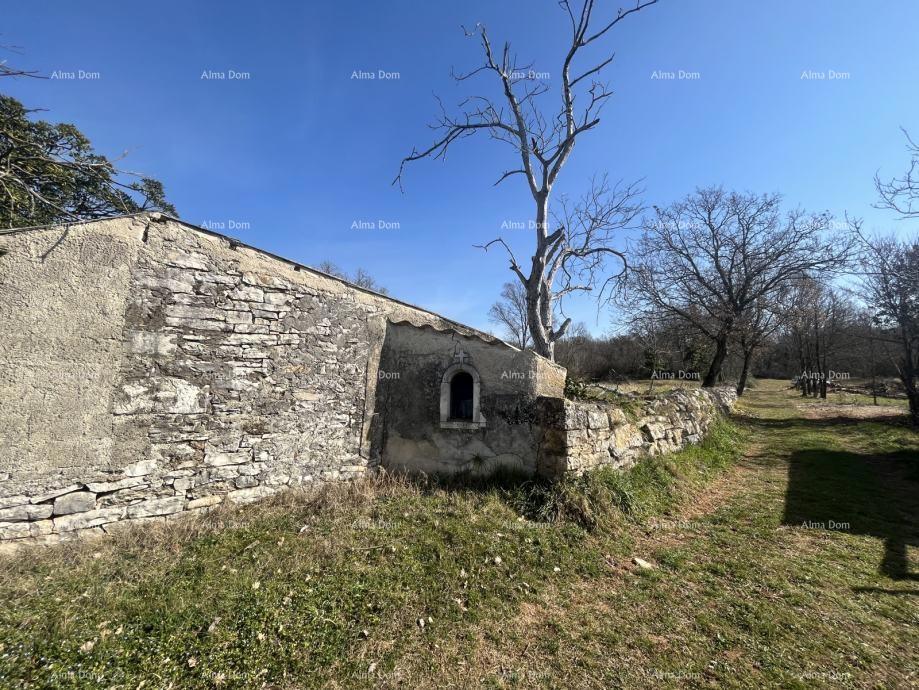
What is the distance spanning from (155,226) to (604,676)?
7.27 metres

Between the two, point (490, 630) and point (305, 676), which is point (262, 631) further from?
point (490, 630)

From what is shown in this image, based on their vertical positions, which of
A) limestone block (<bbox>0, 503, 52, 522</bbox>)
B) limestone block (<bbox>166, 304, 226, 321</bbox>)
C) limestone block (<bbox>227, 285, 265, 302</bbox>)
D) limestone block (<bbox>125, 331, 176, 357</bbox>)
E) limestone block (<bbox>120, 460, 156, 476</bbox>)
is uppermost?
limestone block (<bbox>227, 285, 265, 302</bbox>)

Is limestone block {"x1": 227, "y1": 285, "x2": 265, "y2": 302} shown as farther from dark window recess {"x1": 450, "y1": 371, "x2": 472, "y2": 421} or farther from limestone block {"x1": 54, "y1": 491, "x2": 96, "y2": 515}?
dark window recess {"x1": 450, "y1": 371, "x2": 472, "y2": 421}

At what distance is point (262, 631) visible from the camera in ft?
10.7

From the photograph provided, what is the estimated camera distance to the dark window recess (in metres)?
6.80

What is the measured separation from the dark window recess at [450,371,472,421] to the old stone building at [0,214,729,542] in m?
0.03

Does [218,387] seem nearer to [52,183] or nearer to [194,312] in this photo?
[194,312]

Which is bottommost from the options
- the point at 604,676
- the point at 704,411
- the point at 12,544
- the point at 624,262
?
the point at 604,676

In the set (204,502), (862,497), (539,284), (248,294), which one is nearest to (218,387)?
(248,294)

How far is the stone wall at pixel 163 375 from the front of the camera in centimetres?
445

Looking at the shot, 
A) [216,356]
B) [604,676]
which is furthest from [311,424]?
[604,676]

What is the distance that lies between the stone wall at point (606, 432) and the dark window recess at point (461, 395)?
1.31 metres

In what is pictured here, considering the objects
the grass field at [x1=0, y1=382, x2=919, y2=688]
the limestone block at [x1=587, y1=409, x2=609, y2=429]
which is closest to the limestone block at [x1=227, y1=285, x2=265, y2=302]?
the grass field at [x1=0, y1=382, x2=919, y2=688]

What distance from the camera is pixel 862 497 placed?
699cm
